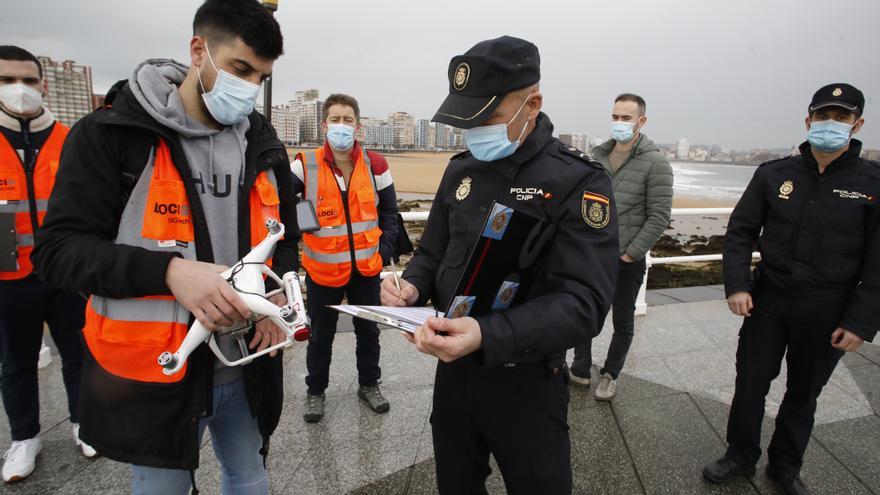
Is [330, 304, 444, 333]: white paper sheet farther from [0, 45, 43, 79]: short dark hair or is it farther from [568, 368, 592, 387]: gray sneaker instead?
[0, 45, 43, 79]: short dark hair

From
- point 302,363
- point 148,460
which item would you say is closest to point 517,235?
point 148,460

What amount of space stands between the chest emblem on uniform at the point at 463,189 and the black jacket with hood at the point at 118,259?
0.77 m

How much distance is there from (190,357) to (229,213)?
1.67ft

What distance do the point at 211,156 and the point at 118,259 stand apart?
19.0 inches

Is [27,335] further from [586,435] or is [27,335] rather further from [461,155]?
[586,435]

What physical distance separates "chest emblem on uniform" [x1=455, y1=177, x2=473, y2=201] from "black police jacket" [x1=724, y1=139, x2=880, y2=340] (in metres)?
1.96

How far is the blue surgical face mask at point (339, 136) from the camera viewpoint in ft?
11.2

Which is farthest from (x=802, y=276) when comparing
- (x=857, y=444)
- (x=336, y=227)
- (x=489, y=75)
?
(x=336, y=227)

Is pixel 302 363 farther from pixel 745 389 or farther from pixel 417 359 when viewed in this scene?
pixel 745 389

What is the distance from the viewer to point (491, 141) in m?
1.57

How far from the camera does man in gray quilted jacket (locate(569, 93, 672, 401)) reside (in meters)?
3.46

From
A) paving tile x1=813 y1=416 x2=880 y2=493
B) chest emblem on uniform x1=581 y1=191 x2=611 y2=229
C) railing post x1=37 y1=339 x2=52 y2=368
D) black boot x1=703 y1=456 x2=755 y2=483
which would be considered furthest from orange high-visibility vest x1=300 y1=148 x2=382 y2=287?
paving tile x1=813 y1=416 x2=880 y2=493

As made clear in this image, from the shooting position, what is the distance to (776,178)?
103 inches

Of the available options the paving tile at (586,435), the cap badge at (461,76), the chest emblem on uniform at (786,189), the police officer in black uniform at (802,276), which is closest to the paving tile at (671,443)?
the paving tile at (586,435)
